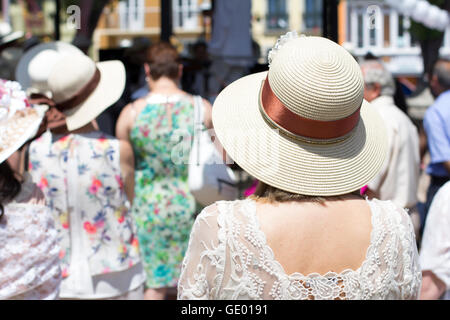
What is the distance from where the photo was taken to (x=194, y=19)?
22266 mm

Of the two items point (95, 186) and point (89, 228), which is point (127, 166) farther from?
point (89, 228)

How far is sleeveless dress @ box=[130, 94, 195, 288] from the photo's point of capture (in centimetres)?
335

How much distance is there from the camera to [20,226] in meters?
1.86

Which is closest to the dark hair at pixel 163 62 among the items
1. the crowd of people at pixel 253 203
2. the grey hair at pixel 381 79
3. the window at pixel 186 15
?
the crowd of people at pixel 253 203

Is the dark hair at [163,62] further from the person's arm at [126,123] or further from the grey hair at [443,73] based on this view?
the grey hair at [443,73]

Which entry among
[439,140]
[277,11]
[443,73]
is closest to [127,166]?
[439,140]

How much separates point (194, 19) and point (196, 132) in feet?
64.5

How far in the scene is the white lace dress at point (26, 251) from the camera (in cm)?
183

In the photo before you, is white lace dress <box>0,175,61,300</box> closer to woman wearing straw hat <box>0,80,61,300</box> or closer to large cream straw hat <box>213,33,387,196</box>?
woman wearing straw hat <box>0,80,61,300</box>

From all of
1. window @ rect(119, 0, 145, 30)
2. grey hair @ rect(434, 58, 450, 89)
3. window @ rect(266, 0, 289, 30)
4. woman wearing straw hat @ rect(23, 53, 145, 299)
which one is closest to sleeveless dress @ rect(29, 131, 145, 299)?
woman wearing straw hat @ rect(23, 53, 145, 299)

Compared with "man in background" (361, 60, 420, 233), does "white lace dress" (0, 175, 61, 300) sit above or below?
above
